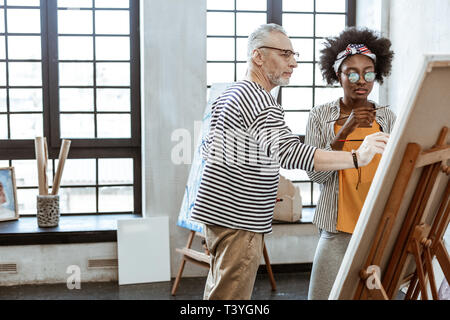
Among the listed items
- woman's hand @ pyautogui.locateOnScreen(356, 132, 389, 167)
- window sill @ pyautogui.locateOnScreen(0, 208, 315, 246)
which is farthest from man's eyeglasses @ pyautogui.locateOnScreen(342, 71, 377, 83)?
window sill @ pyautogui.locateOnScreen(0, 208, 315, 246)

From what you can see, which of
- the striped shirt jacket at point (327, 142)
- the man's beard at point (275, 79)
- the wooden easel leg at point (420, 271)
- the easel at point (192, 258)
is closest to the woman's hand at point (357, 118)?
the striped shirt jacket at point (327, 142)

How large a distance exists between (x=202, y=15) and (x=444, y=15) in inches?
72.0

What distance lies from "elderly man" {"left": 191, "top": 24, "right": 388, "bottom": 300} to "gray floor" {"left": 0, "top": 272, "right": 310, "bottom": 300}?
6.76 feet

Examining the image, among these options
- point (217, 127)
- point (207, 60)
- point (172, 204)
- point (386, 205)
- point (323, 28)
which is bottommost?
point (172, 204)

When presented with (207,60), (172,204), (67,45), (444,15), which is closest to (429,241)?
(444,15)

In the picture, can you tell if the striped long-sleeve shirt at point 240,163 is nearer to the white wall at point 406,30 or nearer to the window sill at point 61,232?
the white wall at point 406,30

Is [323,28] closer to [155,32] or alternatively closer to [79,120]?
[155,32]

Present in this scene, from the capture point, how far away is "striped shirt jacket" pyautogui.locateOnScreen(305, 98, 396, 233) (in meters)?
2.04

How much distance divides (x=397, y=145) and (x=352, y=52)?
41.1 inches

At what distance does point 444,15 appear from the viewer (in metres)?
3.47

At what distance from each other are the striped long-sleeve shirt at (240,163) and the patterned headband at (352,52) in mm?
507

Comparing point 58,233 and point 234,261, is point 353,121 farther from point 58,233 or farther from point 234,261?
point 58,233

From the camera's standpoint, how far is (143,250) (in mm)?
4215

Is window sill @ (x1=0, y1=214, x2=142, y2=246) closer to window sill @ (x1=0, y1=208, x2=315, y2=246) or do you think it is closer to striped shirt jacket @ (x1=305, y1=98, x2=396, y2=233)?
window sill @ (x1=0, y1=208, x2=315, y2=246)
